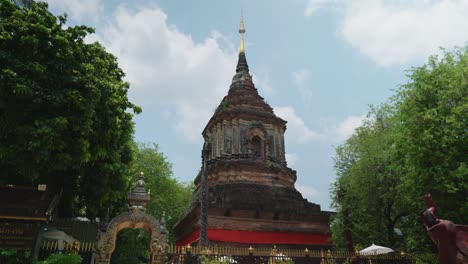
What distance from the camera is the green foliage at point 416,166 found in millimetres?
15555

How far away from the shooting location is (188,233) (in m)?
25.2

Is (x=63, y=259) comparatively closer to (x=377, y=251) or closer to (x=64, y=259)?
(x=64, y=259)

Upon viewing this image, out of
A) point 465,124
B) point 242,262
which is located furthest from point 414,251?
point 242,262

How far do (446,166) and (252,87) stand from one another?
20.2m

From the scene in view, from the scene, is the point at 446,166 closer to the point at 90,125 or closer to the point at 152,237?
the point at 152,237

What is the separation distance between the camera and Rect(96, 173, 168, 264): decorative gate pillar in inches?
492

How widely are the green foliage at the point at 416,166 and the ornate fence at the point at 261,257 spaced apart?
10.2 ft

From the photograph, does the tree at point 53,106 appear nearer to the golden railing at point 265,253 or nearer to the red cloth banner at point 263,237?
the golden railing at point 265,253

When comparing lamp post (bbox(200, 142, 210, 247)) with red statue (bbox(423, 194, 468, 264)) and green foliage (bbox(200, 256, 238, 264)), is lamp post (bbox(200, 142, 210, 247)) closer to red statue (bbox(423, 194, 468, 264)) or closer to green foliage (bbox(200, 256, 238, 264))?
green foliage (bbox(200, 256, 238, 264))

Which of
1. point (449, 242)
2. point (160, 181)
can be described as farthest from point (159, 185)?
point (449, 242)

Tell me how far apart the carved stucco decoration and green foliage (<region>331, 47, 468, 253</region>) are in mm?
10917

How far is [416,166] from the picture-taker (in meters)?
16.5

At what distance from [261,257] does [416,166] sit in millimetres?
7724

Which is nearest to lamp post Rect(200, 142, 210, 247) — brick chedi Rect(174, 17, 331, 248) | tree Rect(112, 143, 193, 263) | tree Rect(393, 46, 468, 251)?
brick chedi Rect(174, 17, 331, 248)
